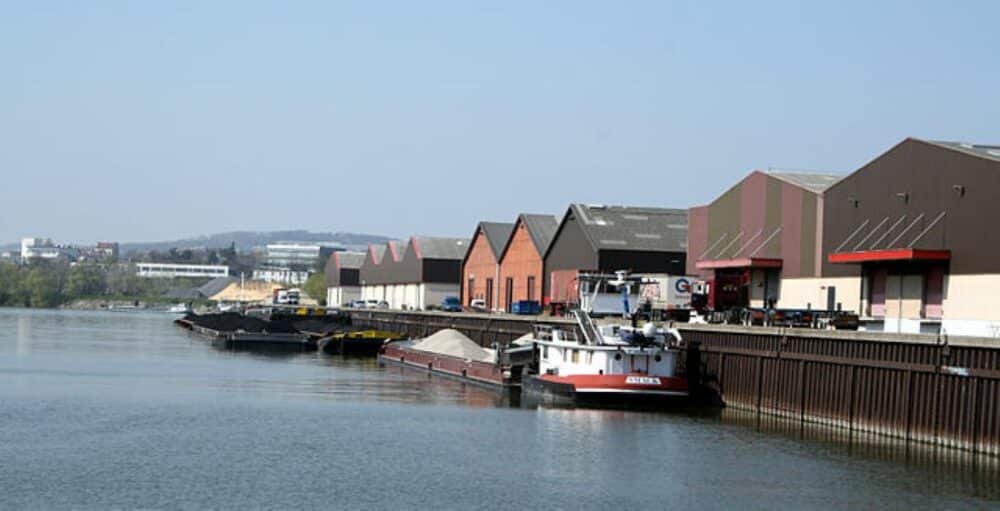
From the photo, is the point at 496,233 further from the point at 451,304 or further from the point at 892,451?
the point at 892,451

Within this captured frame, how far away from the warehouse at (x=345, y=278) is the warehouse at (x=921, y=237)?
119m

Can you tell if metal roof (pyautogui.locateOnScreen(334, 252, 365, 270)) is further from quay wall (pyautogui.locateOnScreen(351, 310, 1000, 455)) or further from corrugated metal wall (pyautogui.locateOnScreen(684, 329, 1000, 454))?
corrugated metal wall (pyautogui.locateOnScreen(684, 329, 1000, 454))

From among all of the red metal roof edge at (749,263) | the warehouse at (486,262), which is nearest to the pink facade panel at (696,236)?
the red metal roof edge at (749,263)

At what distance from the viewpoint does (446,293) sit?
138375 mm

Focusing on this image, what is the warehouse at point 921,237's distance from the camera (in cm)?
5294

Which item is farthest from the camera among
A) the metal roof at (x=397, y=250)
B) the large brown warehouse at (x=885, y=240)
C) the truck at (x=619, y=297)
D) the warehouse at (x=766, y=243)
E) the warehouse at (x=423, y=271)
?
the metal roof at (x=397, y=250)

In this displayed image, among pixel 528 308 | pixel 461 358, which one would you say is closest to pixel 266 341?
pixel 528 308

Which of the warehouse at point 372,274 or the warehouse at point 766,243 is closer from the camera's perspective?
the warehouse at point 766,243

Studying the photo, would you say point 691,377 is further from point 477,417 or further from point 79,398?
point 79,398

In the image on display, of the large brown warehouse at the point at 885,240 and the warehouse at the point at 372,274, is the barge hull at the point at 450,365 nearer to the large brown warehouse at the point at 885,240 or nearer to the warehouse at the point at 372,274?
the large brown warehouse at the point at 885,240

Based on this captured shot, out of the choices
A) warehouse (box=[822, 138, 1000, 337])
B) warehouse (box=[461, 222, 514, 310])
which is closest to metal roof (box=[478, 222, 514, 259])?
warehouse (box=[461, 222, 514, 310])

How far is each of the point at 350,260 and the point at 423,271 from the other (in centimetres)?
4706

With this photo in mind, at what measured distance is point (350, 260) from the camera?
184 m

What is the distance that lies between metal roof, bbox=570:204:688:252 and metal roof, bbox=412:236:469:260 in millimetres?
43154
